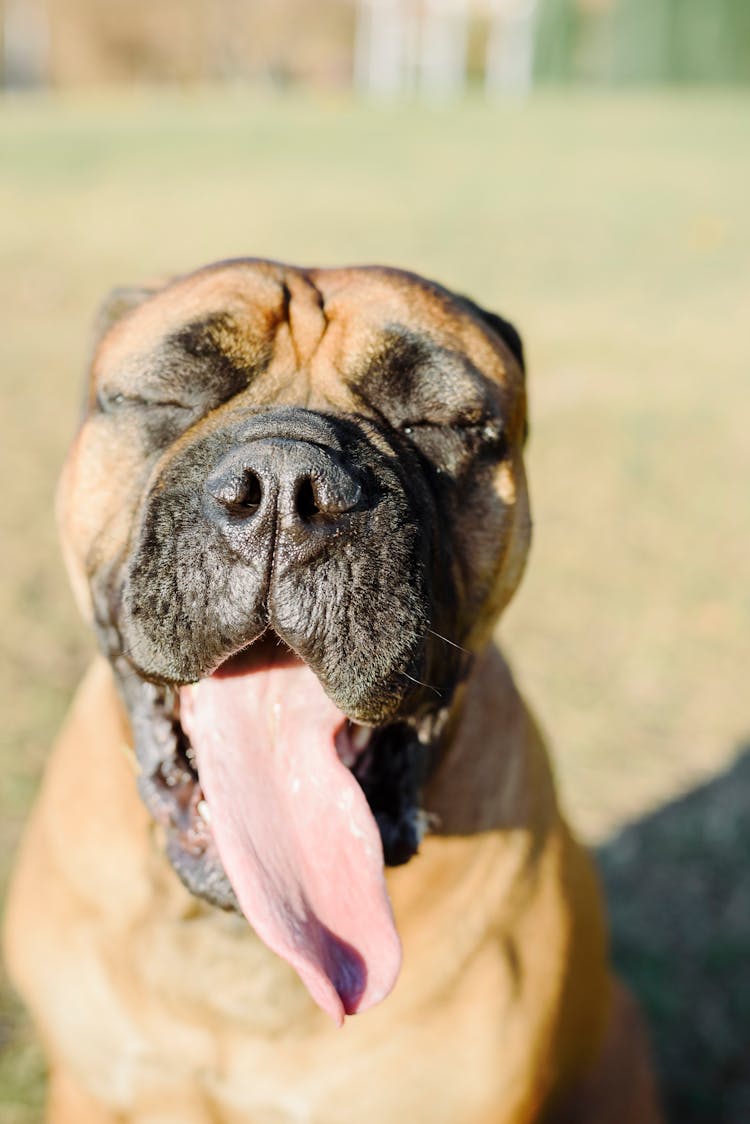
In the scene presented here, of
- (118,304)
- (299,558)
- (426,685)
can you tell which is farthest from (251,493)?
(118,304)

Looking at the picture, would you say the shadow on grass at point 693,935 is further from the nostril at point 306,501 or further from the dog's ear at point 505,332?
the nostril at point 306,501

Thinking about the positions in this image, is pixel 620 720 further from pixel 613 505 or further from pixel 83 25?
pixel 83 25

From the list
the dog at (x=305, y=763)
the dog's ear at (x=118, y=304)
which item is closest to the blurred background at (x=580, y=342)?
the dog at (x=305, y=763)

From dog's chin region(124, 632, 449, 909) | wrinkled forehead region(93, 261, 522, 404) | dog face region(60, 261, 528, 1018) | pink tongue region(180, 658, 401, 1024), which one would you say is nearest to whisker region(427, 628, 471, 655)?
dog face region(60, 261, 528, 1018)

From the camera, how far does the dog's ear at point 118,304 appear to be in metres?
2.48

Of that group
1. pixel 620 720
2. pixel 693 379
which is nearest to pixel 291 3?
pixel 693 379

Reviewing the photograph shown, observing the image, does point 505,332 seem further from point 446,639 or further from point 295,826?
point 295,826

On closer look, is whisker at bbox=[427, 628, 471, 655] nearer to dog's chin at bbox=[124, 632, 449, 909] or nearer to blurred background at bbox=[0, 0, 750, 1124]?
→ dog's chin at bbox=[124, 632, 449, 909]

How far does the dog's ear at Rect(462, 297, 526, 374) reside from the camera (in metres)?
→ 2.52

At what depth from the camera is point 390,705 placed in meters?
1.97

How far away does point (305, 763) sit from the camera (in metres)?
2.17

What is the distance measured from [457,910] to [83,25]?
38.6 meters

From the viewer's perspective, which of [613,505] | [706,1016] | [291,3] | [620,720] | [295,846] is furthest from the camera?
[291,3]

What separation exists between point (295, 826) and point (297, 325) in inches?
37.2
